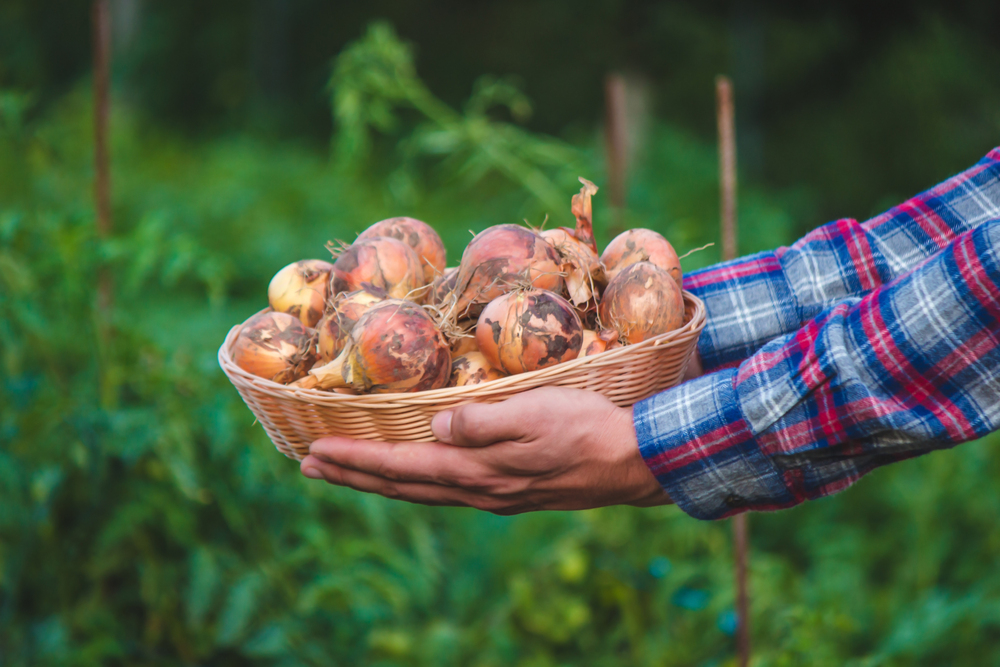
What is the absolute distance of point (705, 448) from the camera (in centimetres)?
123

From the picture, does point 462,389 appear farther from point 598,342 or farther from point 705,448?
point 705,448

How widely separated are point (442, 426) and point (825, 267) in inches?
34.1

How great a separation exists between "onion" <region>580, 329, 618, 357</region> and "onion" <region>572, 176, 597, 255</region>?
0.21m

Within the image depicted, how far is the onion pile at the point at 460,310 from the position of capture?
1224 mm

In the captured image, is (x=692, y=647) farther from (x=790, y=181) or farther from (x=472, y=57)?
(x=472, y=57)

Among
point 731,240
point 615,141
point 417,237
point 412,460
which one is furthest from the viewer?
point 615,141

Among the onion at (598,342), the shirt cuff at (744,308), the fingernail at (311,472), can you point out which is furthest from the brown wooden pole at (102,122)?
the shirt cuff at (744,308)

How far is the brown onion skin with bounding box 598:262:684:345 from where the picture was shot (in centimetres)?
130

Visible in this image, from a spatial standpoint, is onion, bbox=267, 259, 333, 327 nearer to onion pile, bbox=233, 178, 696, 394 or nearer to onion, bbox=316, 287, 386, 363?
onion pile, bbox=233, 178, 696, 394

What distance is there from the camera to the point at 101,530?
6.88 feet

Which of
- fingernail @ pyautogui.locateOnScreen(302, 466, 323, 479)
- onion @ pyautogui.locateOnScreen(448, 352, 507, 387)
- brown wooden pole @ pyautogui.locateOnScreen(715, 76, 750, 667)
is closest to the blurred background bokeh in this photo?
brown wooden pole @ pyautogui.locateOnScreen(715, 76, 750, 667)

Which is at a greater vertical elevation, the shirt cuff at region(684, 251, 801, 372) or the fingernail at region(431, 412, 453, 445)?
the shirt cuff at region(684, 251, 801, 372)

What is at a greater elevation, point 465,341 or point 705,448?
point 465,341

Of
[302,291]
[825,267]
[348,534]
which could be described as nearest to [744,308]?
[825,267]
